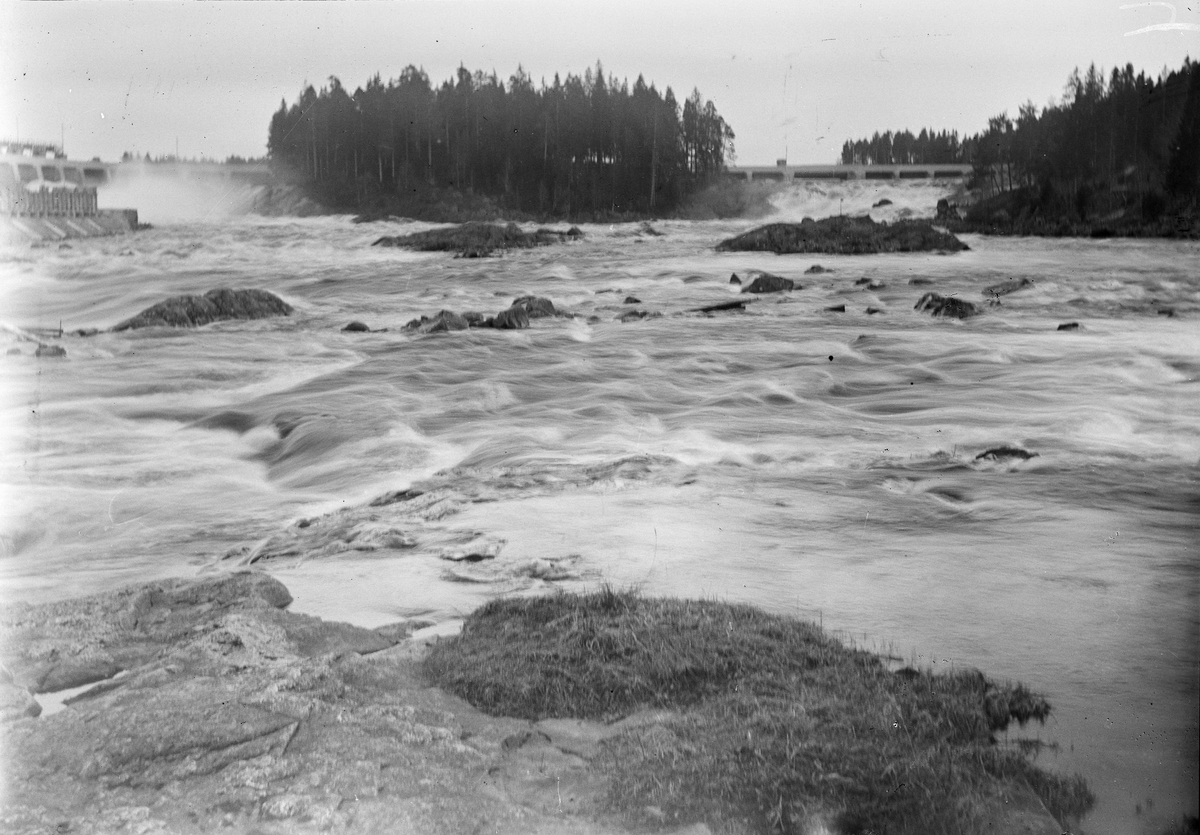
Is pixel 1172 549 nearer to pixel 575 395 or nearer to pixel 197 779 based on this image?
pixel 575 395

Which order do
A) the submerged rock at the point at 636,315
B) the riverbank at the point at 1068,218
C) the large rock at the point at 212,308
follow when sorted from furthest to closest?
the submerged rock at the point at 636,315 < the riverbank at the point at 1068,218 < the large rock at the point at 212,308

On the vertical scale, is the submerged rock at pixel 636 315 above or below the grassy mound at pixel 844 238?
below

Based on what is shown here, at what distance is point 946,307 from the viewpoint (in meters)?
7.40

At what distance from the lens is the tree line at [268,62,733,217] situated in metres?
4.71

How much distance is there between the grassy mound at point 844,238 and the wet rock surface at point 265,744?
4.26 metres

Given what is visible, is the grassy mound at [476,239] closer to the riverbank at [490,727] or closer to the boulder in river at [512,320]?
the boulder in river at [512,320]

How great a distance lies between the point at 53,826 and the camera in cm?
244

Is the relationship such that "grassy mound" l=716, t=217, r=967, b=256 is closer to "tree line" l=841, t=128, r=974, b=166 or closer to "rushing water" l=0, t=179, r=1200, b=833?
"rushing water" l=0, t=179, r=1200, b=833

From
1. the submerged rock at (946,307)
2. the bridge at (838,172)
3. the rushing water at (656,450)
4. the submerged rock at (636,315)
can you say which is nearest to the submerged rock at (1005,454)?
the rushing water at (656,450)

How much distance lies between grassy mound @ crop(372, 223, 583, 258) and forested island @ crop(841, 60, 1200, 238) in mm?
1877

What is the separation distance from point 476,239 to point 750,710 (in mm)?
3818

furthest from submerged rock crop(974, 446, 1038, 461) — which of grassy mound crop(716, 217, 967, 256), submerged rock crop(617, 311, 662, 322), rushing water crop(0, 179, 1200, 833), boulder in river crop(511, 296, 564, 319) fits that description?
boulder in river crop(511, 296, 564, 319)

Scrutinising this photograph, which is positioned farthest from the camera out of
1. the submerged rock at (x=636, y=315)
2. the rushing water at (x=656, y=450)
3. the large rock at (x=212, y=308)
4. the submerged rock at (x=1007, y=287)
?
the submerged rock at (x=1007, y=287)

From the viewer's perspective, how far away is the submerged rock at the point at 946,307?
288 inches
